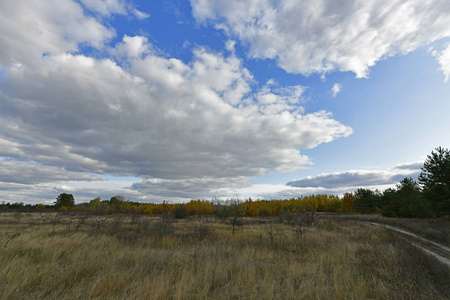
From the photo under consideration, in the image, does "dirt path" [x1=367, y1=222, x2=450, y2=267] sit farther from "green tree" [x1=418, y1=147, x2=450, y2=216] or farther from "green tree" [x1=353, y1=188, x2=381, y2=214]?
"green tree" [x1=353, y1=188, x2=381, y2=214]

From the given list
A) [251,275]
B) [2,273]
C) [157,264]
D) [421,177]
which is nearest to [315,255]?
[251,275]

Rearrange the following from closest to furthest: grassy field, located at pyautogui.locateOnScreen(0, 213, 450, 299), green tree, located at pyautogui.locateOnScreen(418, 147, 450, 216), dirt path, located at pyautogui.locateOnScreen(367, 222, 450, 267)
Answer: grassy field, located at pyautogui.locateOnScreen(0, 213, 450, 299)
dirt path, located at pyautogui.locateOnScreen(367, 222, 450, 267)
green tree, located at pyautogui.locateOnScreen(418, 147, 450, 216)

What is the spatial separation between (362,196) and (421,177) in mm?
58445

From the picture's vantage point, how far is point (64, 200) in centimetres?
9112

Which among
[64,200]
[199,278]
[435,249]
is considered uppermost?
[64,200]

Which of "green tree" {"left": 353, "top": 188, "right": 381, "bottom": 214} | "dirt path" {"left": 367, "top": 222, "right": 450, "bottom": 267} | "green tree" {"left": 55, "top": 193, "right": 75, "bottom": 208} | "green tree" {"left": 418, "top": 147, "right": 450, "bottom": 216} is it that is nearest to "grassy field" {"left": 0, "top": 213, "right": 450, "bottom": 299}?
"dirt path" {"left": 367, "top": 222, "right": 450, "bottom": 267}

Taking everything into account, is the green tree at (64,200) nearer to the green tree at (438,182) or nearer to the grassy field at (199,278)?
the grassy field at (199,278)

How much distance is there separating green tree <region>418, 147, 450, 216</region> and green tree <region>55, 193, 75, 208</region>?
372ft

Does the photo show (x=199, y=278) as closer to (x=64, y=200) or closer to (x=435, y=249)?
(x=435, y=249)

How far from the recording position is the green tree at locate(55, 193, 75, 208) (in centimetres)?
9057

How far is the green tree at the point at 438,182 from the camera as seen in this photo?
2231 cm

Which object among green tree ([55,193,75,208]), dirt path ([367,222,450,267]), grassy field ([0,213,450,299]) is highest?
green tree ([55,193,75,208])

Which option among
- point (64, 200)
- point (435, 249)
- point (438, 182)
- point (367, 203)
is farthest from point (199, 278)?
point (64, 200)

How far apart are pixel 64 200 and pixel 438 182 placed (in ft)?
380
